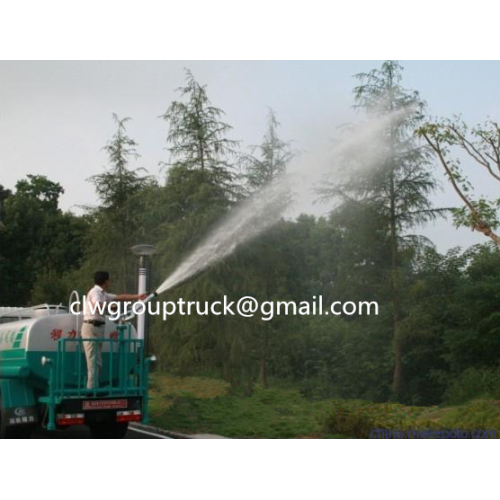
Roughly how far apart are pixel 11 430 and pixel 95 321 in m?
2.07

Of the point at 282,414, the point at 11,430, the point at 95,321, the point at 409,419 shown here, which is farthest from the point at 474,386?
the point at 11,430

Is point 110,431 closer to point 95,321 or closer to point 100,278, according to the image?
point 95,321

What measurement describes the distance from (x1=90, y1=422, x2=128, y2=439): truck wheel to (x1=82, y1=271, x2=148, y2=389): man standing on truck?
51.9 inches

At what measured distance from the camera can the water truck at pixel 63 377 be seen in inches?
396

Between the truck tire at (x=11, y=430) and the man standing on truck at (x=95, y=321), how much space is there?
4.33 ft

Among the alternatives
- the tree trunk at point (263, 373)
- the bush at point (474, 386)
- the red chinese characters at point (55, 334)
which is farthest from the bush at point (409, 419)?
the red chinese characters at point (55, 334)

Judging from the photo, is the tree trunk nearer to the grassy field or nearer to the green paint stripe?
the grassy field

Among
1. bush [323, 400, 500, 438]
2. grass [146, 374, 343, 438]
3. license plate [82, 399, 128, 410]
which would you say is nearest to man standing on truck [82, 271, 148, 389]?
license plate [82, 399, 128, 410]

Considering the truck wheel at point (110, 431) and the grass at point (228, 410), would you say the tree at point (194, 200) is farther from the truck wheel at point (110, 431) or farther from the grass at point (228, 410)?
the truck wheel at point (110, 431)

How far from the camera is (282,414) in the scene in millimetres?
13898

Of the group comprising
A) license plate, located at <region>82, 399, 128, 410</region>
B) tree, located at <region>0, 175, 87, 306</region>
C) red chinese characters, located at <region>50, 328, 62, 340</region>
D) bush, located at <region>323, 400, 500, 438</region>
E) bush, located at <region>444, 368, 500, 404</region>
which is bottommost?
bush, located at <region>323, 400, 500, 438</region>

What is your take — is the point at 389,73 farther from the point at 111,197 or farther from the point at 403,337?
the point at 111,197

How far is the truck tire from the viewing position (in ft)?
34.9

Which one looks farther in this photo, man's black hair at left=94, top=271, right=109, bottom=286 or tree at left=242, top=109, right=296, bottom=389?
tree at left=242, top=109, right=296, bottom=389
